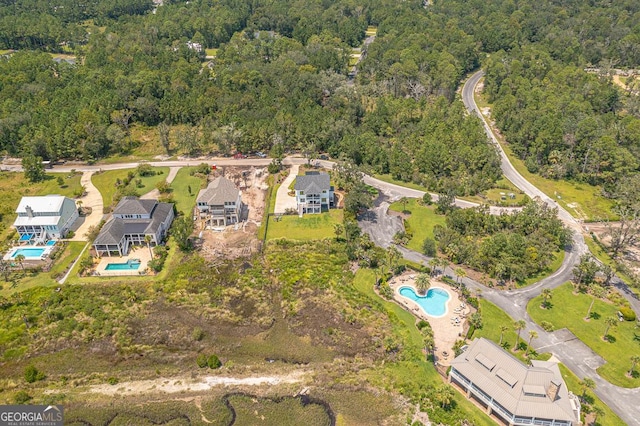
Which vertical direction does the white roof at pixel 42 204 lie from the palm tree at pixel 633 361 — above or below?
above

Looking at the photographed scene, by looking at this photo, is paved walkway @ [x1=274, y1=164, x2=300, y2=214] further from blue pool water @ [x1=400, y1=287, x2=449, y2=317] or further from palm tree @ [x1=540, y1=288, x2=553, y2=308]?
palm tree @ [x1=540, y1=288, x2=553, y2=308]

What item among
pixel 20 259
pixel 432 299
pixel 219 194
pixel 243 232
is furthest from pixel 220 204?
pixel 432 299

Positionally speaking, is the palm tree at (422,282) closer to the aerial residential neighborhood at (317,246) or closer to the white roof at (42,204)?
the aerial residential neighborhood at (317,246)

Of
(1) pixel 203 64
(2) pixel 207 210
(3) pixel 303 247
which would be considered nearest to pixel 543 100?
(3) pixel 303 247

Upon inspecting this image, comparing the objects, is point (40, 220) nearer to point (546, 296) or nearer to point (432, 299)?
point (432, 299)

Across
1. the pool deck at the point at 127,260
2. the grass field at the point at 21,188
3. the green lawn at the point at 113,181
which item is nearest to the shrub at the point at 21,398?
the pool deck at the point at 127,260
